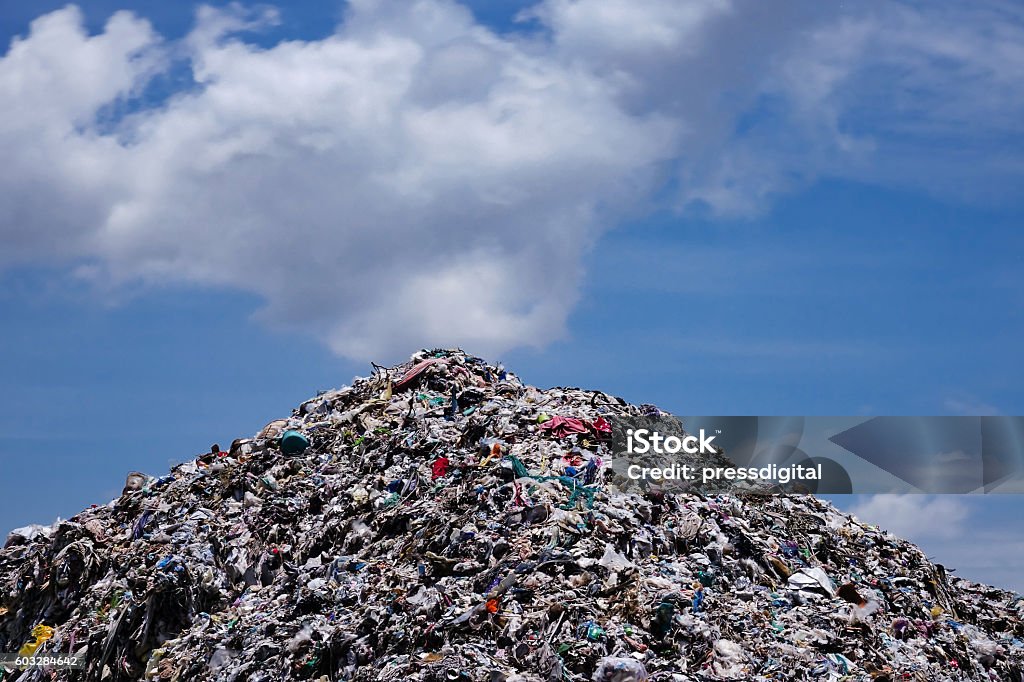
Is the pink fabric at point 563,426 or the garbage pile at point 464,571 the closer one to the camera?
the garbage pile at point 464,571

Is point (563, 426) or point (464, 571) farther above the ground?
point (563, 426)

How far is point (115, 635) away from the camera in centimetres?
1245

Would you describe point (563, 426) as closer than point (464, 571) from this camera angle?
No

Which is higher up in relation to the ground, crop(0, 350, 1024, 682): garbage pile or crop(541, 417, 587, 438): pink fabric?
crop(541, 417, 587, 438): pink fabric

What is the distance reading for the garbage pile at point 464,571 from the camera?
1018cm

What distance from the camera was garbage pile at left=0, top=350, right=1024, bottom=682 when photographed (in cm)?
1018

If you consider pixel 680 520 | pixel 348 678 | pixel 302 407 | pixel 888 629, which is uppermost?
pixel 302 407

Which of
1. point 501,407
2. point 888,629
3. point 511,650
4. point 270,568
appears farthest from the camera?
point 501,407

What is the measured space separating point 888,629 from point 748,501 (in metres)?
2.58

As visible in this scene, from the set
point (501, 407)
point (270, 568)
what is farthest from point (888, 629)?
point (270, 568)

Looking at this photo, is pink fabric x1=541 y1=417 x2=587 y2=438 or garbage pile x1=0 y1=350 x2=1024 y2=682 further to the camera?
pink fabric x1=541 y1=417 x2=587 y2=438

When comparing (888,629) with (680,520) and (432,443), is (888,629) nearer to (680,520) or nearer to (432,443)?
(680,520)

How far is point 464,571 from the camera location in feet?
36.6

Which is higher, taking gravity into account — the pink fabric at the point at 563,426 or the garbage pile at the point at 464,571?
the pink fabric at the point at 563,426
